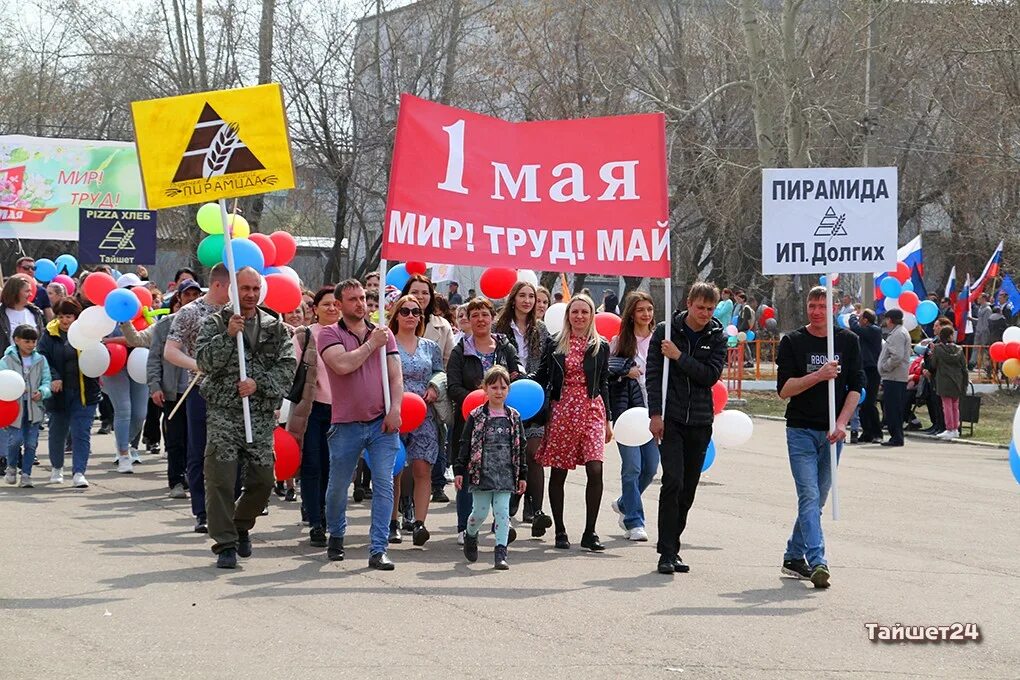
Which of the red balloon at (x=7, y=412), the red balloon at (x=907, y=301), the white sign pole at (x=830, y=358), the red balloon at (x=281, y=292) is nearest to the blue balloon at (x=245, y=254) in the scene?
the red balloon at (x=281, y=292)

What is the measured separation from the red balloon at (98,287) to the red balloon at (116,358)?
2.73 feet

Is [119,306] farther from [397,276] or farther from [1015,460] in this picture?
[1015,460]

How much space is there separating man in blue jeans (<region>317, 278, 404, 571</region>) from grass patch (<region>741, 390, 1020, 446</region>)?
13.7 m

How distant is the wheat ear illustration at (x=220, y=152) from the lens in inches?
399

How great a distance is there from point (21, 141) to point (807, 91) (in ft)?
54.4

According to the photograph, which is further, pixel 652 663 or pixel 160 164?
pixel 160 164

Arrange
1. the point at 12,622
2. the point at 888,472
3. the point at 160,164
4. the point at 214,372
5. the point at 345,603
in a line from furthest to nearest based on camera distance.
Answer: the point at 888,472
the point at 160,164
the point at 214,372
the point at 345,603
the point at 12,622

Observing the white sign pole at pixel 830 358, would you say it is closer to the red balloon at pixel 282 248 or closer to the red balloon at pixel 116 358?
the red balloon at pixel 282 248

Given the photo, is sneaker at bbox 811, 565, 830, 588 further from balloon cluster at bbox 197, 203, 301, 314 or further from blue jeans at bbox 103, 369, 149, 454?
blue jeans at bbox 103, 369, 149, 454

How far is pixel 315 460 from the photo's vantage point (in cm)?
1095

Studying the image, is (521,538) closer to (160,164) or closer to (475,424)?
(475,424)

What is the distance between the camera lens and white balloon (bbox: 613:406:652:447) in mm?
10734

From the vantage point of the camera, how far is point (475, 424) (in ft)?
32.7

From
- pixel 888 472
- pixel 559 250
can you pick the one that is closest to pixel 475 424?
pixel 559 250
